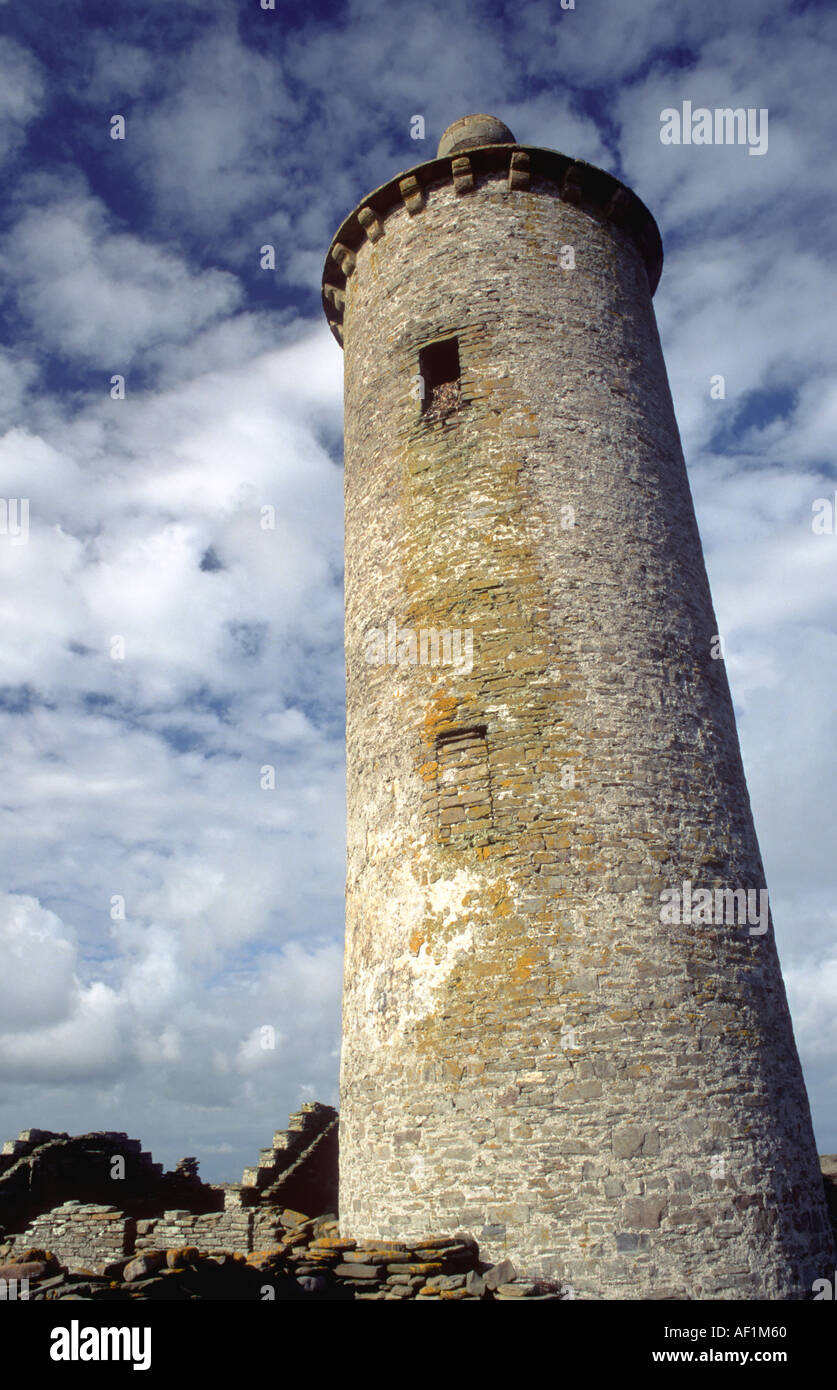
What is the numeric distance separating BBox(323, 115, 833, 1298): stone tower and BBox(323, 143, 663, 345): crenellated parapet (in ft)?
0.11

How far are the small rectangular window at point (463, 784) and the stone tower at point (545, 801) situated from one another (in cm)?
3

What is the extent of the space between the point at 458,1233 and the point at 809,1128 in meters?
3.03

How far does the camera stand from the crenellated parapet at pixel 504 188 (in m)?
10.3

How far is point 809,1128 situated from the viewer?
7.41 metres

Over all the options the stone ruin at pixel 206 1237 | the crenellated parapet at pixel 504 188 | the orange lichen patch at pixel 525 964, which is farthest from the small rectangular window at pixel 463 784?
the crenellated parapet at pixel 504 188

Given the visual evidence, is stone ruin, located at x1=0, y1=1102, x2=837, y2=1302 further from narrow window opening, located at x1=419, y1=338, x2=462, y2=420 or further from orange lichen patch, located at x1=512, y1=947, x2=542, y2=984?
narrow window opening, located at x1=419, y1=338, x2=462, y2=420

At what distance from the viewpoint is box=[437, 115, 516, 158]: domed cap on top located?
12086mm

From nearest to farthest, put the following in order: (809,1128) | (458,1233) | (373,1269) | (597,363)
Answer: (373,1269) → (458,1233) → (809,1128) → (597,363)

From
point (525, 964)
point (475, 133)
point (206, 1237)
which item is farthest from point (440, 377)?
point (206, 1237)

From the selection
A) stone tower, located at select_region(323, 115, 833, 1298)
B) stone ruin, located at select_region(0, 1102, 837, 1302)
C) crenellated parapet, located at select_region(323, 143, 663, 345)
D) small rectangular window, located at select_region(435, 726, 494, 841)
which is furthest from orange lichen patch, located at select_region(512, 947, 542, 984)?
crenellated parapet, located at select_region(323, 143, 663, 345)

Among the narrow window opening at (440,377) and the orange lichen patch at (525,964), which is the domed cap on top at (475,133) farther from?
the orange lichen patch at (525,964)

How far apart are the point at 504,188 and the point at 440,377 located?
2402 millimetres
